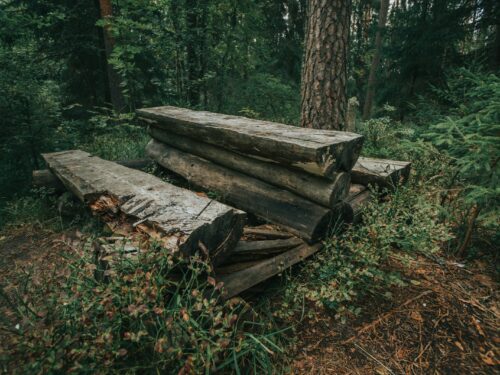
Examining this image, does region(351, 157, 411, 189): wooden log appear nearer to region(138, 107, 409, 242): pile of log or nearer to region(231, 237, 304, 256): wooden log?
region(138, 107, 409, 242): pile of log

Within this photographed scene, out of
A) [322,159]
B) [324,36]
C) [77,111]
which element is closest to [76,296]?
[322,159]

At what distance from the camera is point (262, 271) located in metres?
2.62

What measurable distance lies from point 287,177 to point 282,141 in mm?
425

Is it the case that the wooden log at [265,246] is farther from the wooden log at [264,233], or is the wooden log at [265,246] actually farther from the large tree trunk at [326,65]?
the large tree trunk at [326,65]

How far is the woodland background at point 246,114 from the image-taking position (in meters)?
2.02

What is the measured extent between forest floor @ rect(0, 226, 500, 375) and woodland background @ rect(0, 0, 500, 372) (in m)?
0.07

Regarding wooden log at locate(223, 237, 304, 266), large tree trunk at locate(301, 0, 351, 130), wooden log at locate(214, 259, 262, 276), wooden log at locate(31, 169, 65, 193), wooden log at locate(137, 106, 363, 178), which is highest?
large tree trunk at locate(301, 0, 351, 130)

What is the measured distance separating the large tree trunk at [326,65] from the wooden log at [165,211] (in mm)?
2817

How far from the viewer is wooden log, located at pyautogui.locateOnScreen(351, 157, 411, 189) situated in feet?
12.6

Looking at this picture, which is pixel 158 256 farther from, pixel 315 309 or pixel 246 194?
pixel 246 194

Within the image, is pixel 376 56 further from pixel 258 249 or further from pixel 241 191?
pixel 258 249

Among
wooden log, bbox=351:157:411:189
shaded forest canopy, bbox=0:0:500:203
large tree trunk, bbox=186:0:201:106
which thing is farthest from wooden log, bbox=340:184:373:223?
large tree trunk, bbox=186:0:201:106

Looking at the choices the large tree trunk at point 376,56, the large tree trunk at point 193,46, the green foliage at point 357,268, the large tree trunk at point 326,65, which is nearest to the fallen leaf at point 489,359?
the green foliage at point 357,268

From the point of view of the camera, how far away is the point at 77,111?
9211 millimetres
